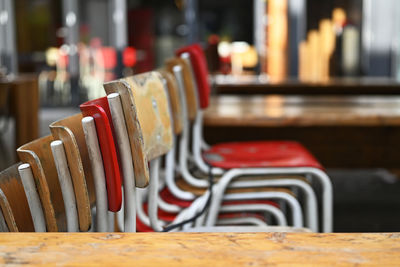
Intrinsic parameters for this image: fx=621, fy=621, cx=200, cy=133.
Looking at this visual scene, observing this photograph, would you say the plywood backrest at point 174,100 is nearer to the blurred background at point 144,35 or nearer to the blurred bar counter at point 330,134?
the blurred bar counter at point 330,134

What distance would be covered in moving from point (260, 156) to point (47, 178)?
1.49 meters

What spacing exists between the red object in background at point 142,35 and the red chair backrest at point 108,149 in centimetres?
904

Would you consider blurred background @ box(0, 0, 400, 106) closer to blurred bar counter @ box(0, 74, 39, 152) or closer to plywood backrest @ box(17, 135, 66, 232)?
blurred bar counter @ box(0, 74, 39, 152)

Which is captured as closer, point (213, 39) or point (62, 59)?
point (213, 39)

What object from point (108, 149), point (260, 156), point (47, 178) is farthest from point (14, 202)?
point (260, 156)

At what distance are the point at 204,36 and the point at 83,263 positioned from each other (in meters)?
9.01

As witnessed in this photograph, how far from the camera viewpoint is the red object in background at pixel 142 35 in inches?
396

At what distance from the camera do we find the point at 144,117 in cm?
155

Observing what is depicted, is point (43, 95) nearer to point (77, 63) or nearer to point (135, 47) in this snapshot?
point (77, 63)

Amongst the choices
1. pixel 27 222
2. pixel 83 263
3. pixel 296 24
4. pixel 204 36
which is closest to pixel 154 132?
pixel 27 222

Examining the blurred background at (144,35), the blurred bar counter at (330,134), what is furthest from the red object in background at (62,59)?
the blurred bar counter at (330,134)

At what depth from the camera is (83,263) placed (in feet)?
2.76

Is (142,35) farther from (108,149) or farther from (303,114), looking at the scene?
(108,149)

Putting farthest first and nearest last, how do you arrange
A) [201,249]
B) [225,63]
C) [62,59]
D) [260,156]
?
1. [62,59]
2. [225,63]
3. [260,156]
4. [201,249]
